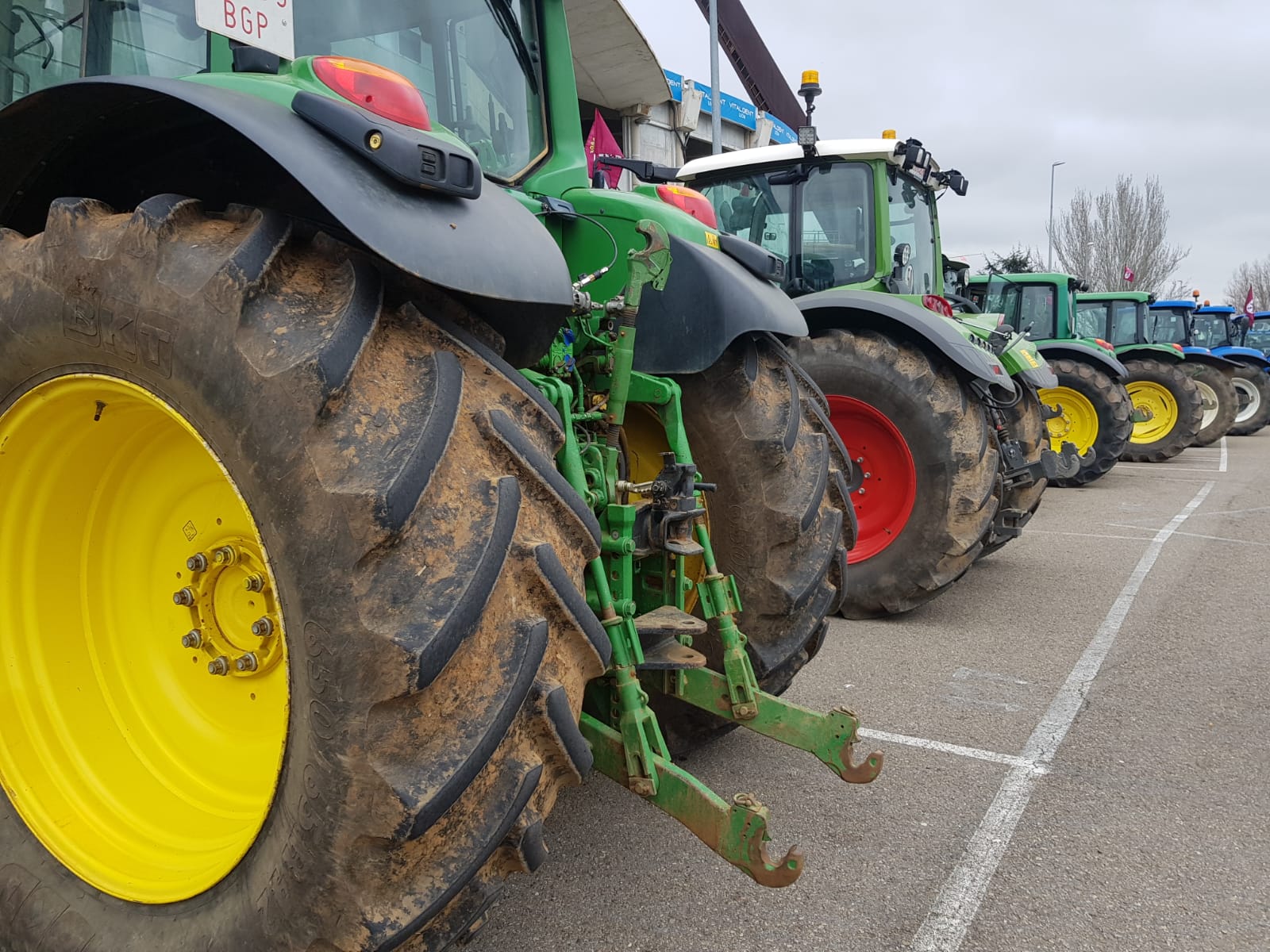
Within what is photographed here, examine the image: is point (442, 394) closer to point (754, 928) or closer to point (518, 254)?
point (518, 254)

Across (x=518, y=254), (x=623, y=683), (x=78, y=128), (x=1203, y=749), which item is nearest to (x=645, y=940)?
(x=623, y=683)

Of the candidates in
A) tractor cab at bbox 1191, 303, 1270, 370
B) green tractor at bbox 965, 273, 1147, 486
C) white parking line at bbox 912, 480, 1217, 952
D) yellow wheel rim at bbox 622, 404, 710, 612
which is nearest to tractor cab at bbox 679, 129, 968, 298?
white parking line at bbox 912, 480, 1217, 952

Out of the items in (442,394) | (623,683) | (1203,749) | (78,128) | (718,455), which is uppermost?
(78,128)

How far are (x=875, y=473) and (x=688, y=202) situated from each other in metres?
2.62

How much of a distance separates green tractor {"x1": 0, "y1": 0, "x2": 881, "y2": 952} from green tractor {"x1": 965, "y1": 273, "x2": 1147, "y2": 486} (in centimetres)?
928

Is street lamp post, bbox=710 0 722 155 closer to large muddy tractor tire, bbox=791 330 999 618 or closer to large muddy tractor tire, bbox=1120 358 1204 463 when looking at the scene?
large muddy tractor tire, bbox=791 330 999 618

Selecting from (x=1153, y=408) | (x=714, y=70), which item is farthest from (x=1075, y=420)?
(x=714, y=70)

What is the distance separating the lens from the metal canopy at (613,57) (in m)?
8.38

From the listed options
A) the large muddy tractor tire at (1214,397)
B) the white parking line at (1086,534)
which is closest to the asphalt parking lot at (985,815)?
the white parking line at (1086,534)

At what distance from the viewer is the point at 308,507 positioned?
52.3 inches

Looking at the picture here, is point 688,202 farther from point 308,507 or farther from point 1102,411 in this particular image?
point 1102,411

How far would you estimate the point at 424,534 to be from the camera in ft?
4.43

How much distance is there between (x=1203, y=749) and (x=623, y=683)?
2.33m

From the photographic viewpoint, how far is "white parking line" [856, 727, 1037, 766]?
9.97 ft
